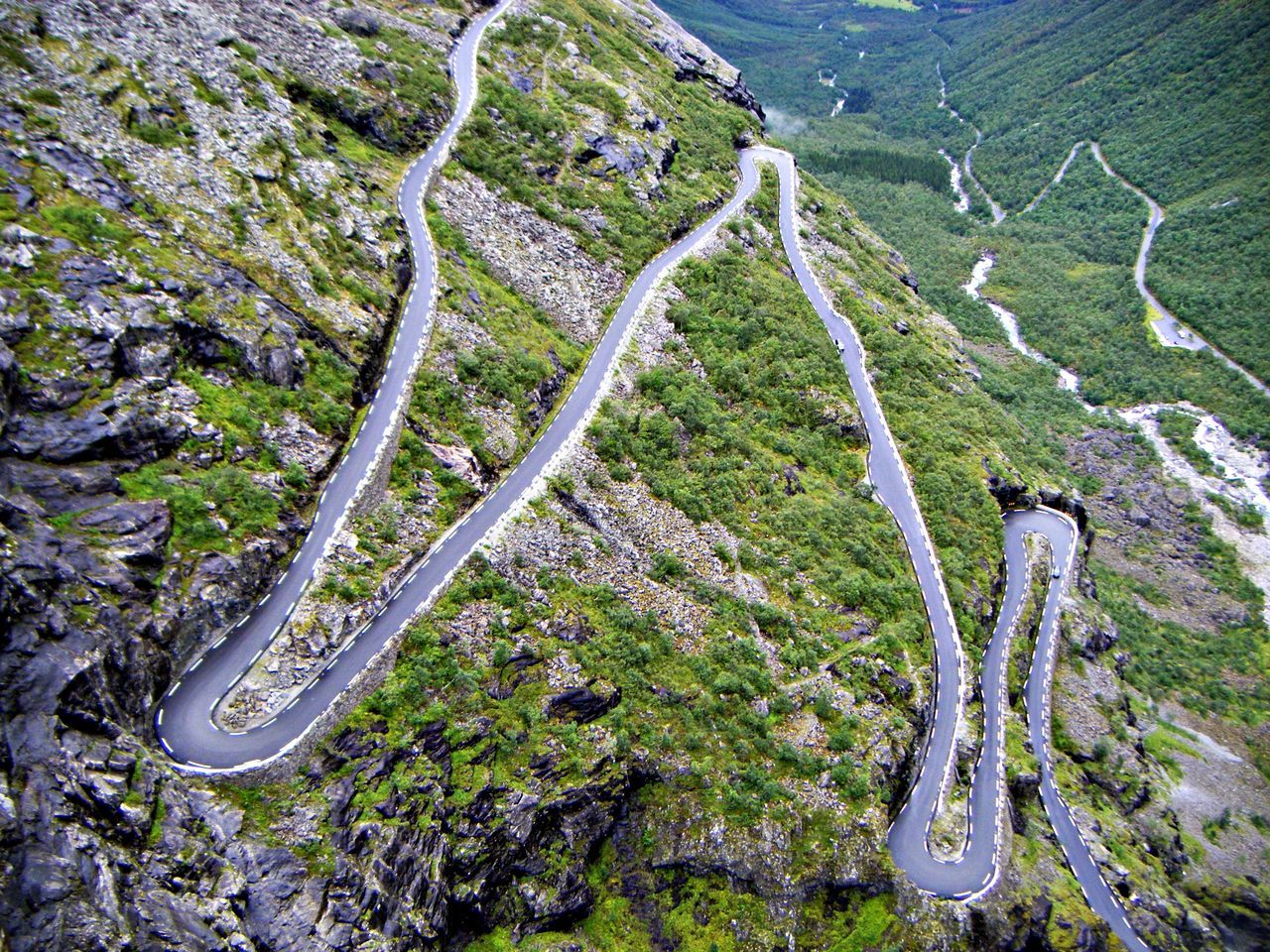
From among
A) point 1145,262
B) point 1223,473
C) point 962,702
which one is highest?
point 1145,262

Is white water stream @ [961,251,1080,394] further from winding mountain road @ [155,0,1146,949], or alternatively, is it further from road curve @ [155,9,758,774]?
road curve @ [155,9,758,774]

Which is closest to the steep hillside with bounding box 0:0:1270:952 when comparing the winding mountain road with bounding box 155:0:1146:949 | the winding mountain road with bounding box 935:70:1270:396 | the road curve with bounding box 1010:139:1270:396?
the winding mountain road with bounding box 155:0:1146:949

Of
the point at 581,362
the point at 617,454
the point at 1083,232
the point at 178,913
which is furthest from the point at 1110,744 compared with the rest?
the point at 1083,232

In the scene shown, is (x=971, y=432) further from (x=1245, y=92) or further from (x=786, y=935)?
(x=1245, y=92)

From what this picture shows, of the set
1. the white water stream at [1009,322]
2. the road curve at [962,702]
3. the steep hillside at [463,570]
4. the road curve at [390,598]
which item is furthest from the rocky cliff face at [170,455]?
the white water stream at [1009,322]

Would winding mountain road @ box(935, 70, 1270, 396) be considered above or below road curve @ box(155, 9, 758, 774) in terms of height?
above

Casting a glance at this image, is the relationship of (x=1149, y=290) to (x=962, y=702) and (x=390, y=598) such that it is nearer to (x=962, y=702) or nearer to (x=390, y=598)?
(x=962, y=702)

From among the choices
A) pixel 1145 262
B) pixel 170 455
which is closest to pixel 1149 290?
pixel 1145 262

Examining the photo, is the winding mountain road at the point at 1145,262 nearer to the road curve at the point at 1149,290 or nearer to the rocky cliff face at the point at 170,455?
the road curve at the point at 1149,290
